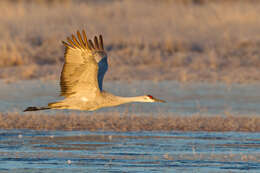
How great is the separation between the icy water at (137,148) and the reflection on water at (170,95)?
0.8 inches

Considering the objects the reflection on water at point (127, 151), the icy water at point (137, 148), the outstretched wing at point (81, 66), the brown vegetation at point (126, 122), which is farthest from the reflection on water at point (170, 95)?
the outstretched wing at point (81, 66)

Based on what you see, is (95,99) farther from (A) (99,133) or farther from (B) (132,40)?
(B) (132,40)

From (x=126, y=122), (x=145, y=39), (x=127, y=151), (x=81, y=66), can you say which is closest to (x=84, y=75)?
(x=81, y=66)

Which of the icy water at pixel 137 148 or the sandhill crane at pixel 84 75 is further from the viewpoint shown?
the sandhill crane at pixel 84 75

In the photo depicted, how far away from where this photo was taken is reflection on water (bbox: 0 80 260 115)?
12.5 m

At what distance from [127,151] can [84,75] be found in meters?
1.14

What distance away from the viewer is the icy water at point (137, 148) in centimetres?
786

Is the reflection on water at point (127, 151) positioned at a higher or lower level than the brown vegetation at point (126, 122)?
lower

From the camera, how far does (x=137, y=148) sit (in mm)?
9016

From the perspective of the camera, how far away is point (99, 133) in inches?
403

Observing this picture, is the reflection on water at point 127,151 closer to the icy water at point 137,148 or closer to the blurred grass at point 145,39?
the icy water at point 137,148

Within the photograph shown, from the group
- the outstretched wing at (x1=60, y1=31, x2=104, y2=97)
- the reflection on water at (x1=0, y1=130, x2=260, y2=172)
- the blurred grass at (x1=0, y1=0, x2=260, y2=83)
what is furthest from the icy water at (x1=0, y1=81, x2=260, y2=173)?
the blurred grass at (x1=0, y1=0, x2=260, y2=83)

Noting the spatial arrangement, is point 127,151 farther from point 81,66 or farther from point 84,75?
point 81,66

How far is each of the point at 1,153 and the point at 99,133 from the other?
2050 millimetres
